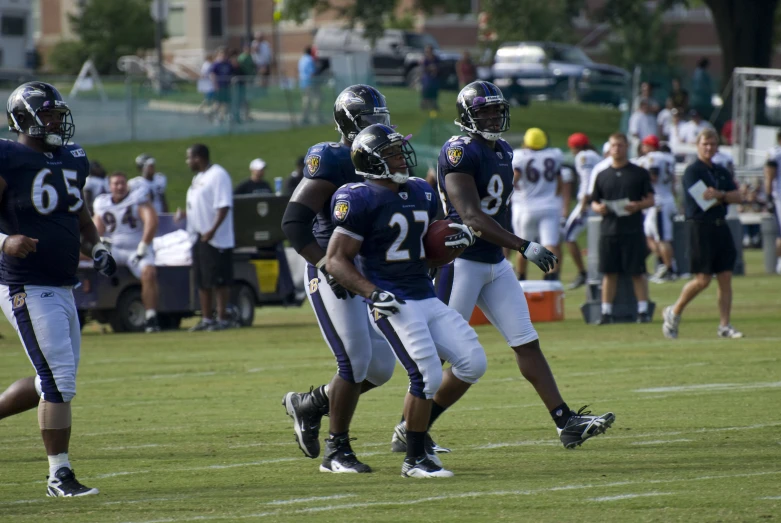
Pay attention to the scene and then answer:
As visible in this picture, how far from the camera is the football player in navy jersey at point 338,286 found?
22.8 ft

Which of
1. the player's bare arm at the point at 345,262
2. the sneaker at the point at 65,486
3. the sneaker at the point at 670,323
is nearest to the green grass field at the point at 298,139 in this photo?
the sneaker at the point at 670,323

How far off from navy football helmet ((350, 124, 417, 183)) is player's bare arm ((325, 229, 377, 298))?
34cm

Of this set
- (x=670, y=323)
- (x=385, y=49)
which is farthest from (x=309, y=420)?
(x=385, y=49)

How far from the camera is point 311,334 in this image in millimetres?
14703

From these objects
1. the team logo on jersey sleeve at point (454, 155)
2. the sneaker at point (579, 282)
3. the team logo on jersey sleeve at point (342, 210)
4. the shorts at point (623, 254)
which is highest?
the team logo on jersey sleeve at point (454, 155)

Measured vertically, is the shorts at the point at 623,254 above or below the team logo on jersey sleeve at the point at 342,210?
below

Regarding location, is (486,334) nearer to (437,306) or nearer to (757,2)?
(437,306)

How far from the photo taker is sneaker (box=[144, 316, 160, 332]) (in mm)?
15336

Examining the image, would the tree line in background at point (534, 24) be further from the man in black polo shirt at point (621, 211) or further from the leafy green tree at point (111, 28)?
the man in black polo shirt at point (621, 211)

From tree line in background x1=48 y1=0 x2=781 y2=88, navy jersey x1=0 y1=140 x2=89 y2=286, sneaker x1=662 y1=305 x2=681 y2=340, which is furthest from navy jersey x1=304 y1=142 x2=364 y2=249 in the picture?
tree line in background x1=48 y1=0 x2=781 y2=88

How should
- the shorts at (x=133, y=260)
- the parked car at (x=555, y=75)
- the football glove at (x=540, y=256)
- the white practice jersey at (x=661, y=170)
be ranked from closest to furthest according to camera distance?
the football glove at (x=540, y=256)
the shorts at (x=133, y=260)
the white practice jersey at (x=661, y=170)
the parked car at (x=555, y=75)

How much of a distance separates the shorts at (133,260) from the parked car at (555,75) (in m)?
17.9

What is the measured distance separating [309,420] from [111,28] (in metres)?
46.2

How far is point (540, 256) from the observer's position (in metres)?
7.25
